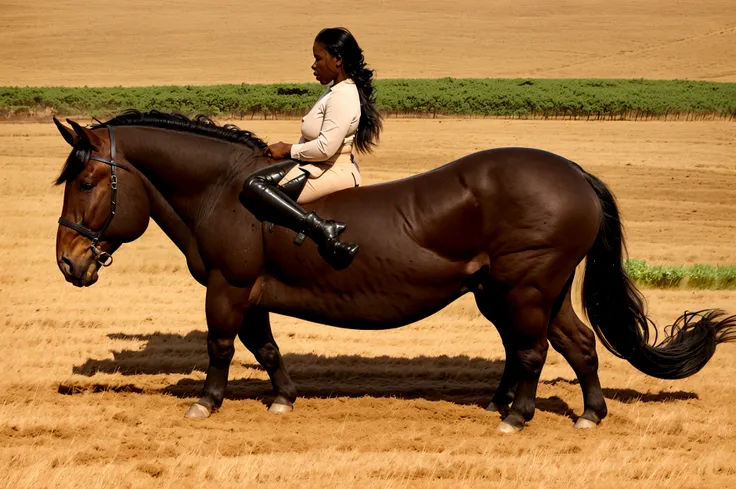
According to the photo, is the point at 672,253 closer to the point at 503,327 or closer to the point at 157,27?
the point at 503,327

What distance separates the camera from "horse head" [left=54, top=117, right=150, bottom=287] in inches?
290

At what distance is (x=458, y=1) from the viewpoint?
73875mm

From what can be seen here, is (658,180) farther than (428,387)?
Yes

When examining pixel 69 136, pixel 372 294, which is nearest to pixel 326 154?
pixel 372 294

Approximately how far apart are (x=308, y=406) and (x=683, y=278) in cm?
810

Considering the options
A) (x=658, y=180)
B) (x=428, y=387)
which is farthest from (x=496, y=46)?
(x=428, y=387)

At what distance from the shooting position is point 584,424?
7293 millimetres

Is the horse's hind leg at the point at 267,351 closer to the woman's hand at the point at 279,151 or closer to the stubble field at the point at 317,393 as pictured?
the stubble field at the point at 317,393

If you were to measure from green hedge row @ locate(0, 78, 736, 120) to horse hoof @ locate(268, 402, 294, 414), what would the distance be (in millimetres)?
33497

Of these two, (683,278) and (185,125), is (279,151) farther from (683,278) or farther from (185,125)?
(683,278)

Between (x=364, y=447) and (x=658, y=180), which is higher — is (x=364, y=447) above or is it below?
above

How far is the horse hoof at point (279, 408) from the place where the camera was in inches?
→ 300

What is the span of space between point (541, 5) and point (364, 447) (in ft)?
227

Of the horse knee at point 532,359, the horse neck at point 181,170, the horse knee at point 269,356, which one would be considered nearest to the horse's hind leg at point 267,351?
the horse knee at point 269,356
